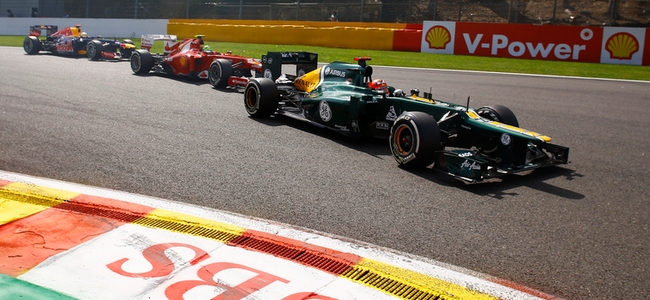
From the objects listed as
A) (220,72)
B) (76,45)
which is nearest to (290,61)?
(220,72)

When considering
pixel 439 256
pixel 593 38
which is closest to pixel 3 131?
pixel 439 256

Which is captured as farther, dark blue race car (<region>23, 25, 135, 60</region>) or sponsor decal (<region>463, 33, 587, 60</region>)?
sponsor decal (<region>463, 33, 587, 60</region>)

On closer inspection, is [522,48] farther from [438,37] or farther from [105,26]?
[105,26]

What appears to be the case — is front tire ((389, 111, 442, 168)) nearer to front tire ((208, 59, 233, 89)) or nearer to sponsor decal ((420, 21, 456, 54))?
front tire ((208, 59, 233, 89))

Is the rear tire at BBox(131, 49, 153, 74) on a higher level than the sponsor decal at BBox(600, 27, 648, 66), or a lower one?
lower

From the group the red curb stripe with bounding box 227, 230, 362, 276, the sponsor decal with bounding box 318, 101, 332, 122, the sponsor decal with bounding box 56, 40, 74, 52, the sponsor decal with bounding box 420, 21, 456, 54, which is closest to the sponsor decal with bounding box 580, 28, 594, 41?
the sponsor decal with bounding box 420, 21, 456, 54

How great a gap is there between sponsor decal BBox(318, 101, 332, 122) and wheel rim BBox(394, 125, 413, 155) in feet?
5.86

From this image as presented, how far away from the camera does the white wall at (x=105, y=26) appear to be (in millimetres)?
35441

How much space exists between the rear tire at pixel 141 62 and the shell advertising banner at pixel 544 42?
13777 millimetres

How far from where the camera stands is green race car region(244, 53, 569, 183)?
7191mm

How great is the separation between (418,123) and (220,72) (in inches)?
314

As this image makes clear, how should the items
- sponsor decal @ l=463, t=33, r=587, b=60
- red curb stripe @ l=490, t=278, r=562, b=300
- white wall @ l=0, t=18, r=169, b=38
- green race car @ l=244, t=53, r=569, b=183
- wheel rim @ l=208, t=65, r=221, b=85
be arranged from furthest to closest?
white wall @ l=0, t=18, r=169, b=38 < sponsor decal @ l=463, t=33, r=587, b=60 < wheel rim @ l=208, t=65, r=221, b=85 < green race car @ l=244, t=53, r=569, b=183 < red curb stripe @ l=490, t=278, r=562, b=300

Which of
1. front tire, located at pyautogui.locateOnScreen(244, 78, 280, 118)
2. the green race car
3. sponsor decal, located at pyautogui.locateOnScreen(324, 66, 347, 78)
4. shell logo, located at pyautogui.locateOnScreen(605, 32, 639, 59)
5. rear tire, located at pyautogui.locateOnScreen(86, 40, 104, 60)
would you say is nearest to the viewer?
the green race car

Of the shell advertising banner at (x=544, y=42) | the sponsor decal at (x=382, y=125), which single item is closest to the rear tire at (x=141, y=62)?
the sponsor decal at (x=382, y=125)
